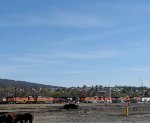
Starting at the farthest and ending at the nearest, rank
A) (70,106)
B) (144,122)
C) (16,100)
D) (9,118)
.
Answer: (16,100) < (70,106) < (144,122) < (9,118)

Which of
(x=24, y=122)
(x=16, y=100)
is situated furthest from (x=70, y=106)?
(x=16, y=100)

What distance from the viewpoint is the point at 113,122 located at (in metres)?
41.8

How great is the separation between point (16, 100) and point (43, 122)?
140 m

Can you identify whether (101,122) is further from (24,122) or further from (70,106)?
(70,106)

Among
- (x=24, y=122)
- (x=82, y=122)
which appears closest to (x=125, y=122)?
(x=82, y=122)

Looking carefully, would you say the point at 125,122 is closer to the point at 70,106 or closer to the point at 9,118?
the point at 9,118

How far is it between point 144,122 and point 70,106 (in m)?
48.7

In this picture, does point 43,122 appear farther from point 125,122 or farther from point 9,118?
point 9,118

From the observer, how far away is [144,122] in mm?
41750

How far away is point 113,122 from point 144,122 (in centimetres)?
270

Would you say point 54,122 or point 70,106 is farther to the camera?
point 70,106

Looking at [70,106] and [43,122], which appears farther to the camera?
[70,106]

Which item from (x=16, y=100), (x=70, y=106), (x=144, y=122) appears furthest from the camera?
(x=16, y=100)

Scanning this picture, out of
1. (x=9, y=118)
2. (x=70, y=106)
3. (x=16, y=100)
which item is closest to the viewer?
(x=9, y=118)
